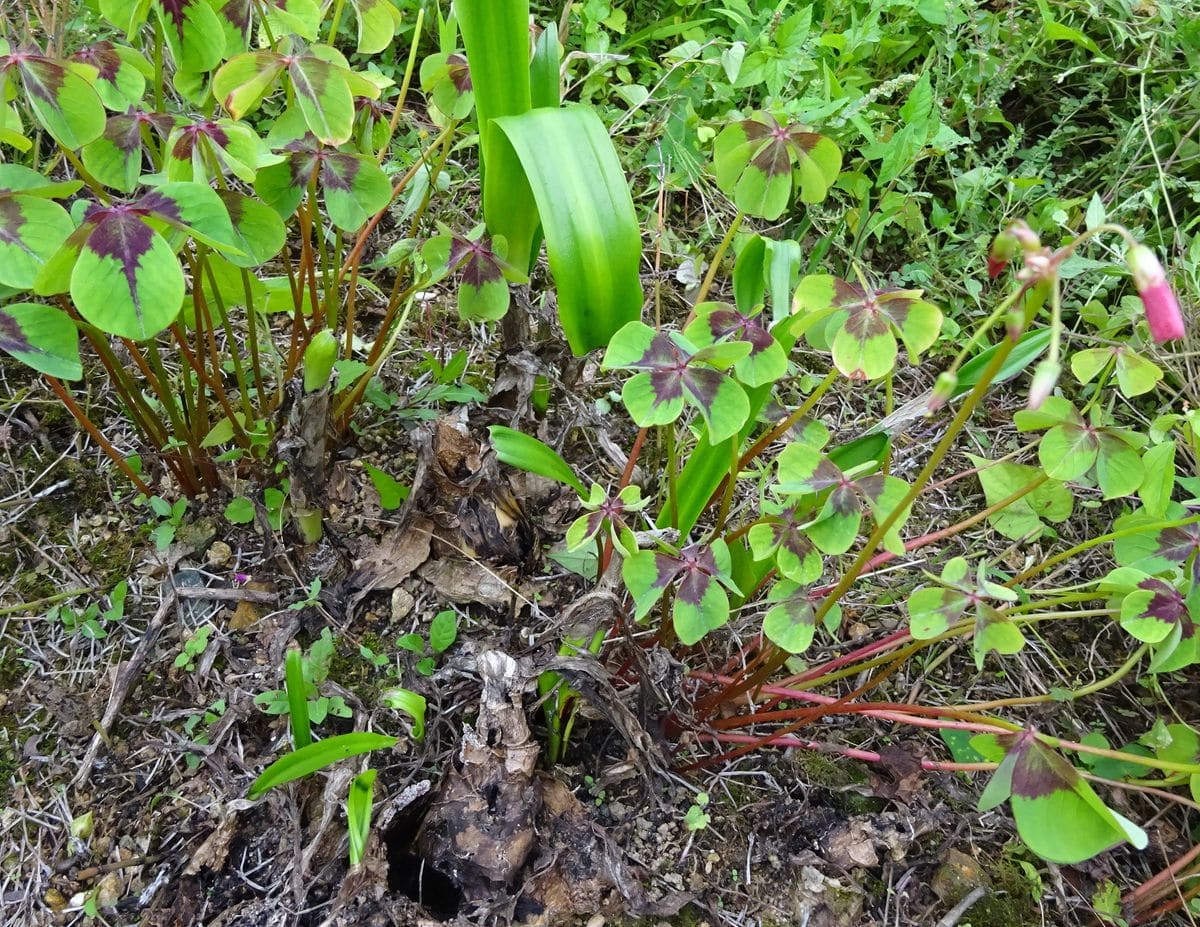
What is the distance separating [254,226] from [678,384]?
0.67 m

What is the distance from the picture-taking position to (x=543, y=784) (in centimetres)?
126

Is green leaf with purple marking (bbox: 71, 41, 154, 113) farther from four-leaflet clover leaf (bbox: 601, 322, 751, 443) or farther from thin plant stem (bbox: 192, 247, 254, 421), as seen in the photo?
four-leaflet clover leaf (bbox: 601, 322, 751, 443)

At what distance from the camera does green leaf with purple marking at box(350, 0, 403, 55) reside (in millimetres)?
1326

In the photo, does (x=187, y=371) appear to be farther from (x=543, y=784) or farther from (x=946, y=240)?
(x=946, y=240)

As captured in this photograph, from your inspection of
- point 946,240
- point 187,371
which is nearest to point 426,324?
point 187,371

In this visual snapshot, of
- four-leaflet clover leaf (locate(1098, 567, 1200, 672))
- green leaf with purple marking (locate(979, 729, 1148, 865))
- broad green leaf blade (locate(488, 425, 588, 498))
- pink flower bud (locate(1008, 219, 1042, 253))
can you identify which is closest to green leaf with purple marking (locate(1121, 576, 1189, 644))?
four-leaflet clover leaf (locate(1098, 567, 1200, 672))

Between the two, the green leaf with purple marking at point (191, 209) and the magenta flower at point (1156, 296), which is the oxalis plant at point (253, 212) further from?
the magenta flower at point (1156, 296)

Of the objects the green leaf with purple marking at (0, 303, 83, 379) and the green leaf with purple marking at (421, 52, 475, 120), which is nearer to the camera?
the green leaf with purple marking at (0, 303, 83, 379)

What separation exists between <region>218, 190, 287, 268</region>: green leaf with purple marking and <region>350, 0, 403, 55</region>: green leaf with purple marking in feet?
1.16

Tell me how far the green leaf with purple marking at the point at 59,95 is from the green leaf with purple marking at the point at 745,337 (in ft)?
2.73

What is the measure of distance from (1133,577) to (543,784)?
88 cm

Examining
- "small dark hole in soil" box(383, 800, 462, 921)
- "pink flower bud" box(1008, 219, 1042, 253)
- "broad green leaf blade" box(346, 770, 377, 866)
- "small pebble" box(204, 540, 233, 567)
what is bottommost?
"small dark hole in soil" box(383, 800, 462, 921)

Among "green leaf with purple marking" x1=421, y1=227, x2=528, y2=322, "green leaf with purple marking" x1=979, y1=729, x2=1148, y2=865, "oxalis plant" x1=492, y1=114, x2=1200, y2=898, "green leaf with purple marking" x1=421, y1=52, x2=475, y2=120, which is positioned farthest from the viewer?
"green leaf with purple marking" x1=421, y1=52, x2=475, y2=120

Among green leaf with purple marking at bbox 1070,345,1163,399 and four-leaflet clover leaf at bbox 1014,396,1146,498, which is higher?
green leaf with purple marking at bbox 1070,345,1163,399
